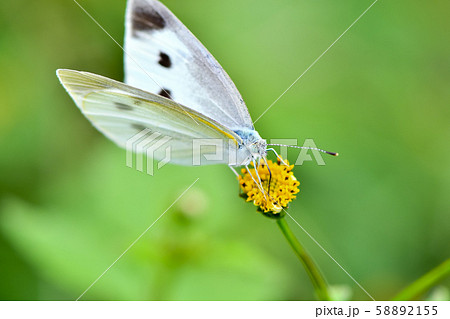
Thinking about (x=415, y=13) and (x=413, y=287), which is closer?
(x=413, y=287)

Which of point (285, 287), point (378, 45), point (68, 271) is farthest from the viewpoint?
point (378, 45)

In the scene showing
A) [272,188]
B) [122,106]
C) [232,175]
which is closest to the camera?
[272,188]

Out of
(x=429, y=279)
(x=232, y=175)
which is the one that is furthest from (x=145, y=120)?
(x=429, y=279)

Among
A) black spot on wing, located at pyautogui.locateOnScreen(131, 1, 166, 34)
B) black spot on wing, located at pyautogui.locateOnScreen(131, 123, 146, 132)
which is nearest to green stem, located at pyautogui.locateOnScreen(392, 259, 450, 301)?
black spot on wing, located at pyautogui.locateOnScreen(131, 123, 146, 132)

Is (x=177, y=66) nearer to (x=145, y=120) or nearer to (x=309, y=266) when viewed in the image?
(x=145, y=120)

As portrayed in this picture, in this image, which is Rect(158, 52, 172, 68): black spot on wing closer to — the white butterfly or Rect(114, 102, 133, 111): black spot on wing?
the white butterfly

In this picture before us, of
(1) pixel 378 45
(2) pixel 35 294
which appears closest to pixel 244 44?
(1) pixel 378 45

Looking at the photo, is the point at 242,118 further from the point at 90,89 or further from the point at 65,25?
the point at 65,25
